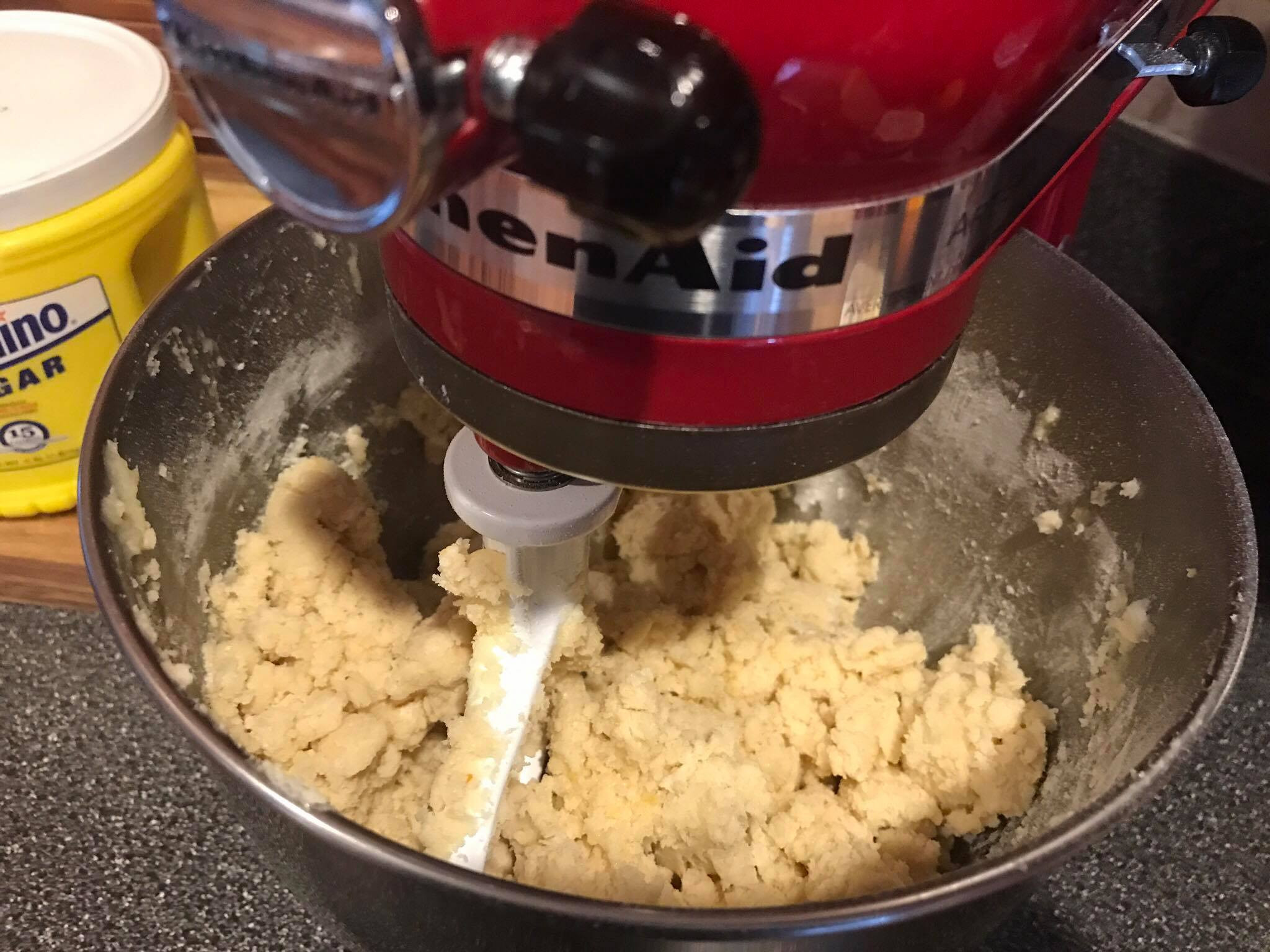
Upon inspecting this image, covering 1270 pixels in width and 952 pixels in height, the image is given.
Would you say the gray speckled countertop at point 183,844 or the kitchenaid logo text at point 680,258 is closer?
the kitchenaid logo text at point 680,258

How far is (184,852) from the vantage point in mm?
558

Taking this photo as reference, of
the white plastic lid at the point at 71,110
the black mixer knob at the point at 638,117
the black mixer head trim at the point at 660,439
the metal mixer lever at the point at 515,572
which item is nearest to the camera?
the black mixer knob at the point at 638,117

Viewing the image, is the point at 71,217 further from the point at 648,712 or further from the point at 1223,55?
the point at 1223,55

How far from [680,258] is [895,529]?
18.5 inches

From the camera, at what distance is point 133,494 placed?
1.61 ft

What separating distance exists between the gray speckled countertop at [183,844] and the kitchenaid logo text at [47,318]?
0.57 feet

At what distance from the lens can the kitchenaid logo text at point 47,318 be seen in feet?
1.95

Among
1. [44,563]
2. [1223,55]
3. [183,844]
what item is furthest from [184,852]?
[1223,55]

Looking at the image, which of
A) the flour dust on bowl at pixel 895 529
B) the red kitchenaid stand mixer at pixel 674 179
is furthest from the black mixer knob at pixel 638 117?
the flour dust on bowl at pixel 895 529

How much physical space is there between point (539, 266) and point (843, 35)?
101 mm

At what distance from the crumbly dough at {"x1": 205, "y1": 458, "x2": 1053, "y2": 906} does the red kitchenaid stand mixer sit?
0.22 m

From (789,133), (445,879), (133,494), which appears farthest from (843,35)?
(133,494)

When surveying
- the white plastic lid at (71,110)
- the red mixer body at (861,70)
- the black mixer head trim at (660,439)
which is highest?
the red mixer body at (861,70)

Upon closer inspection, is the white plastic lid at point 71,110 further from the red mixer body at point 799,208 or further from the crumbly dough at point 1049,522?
the crumbly dough at point 1049,522
